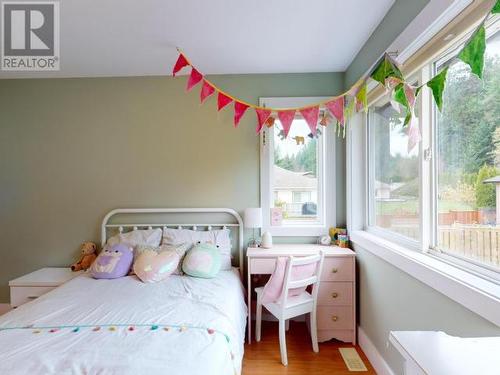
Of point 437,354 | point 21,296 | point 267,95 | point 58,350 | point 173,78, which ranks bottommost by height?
point 21,296

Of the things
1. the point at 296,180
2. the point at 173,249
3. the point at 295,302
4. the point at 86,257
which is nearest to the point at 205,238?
the point at 173,249

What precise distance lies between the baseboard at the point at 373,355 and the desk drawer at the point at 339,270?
18.0 inches

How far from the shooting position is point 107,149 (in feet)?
8.71

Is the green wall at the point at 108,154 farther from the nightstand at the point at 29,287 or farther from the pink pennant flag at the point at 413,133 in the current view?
the pink pennant flag at the point at 413,133

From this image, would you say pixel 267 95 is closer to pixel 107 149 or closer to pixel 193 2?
pixel 193 2

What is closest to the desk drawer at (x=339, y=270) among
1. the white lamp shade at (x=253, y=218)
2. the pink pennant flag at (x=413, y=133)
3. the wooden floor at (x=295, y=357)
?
the wooden floor at (x=295, y=357)

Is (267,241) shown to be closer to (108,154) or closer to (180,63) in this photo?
(180,63)

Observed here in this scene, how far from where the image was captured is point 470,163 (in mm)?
1218

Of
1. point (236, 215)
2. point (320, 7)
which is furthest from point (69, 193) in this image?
point (320, 7)

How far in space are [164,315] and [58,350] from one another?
0.49 metres

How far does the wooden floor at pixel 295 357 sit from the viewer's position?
1872mm

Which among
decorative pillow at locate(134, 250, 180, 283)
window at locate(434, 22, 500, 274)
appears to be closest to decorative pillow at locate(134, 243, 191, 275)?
decorative pillow at locate(134, 250, 180, 283)

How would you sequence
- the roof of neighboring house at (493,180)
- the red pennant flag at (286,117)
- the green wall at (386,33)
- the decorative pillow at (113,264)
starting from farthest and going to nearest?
the decorative pillow at (113,264), the red pennant flag at (286,117), the green wall at (386,33), the roof of neighboring house at (493,180)

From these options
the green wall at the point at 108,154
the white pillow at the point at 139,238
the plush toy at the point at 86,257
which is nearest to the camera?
the white pillow at the point at 139,238
